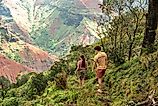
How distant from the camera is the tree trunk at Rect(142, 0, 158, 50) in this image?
45.3 ft

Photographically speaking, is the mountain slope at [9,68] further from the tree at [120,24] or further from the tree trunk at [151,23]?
the tree trunk at [151,23]

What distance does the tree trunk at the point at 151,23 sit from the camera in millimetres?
13819

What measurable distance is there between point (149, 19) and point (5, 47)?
17097 centimetres

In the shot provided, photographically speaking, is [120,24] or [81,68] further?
[120,24]

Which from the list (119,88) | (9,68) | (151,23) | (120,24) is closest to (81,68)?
(120,24)

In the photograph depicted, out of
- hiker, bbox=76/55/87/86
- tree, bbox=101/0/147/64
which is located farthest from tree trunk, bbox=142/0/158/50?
hiker, bbox=76/55/87/86

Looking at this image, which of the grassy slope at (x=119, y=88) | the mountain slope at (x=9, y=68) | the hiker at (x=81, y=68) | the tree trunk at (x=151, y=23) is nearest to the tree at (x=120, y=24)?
the grassy slope at (x=119, y=88)

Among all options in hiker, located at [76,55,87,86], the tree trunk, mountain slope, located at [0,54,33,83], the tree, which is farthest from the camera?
mountain slope, located at [0,54,33,83]

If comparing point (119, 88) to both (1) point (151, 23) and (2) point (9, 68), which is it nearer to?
(1) point (151, 23)

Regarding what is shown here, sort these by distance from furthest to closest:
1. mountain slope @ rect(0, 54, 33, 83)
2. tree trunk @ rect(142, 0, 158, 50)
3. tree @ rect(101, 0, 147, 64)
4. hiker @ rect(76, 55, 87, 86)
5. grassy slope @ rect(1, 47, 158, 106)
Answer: mountain slope @ rect(0, 54, 33, 83) < tree @ rect(101, 0, 147, 64) < hiker @ rect(76, 55, 87, 86) < tree trunk @ rect(142, 0, 158, 50) < grassy slope @ rect(1, 47, 158, 106)

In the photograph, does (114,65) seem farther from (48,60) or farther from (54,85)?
(48,60)

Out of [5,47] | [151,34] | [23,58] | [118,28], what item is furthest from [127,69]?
[23,58]

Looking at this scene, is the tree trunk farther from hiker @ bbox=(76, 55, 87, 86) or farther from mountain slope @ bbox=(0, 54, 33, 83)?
mountain slope @ bbox=(0, 54, 33, 83)

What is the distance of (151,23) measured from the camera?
14.1 m
